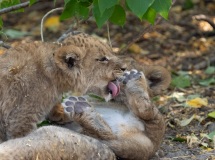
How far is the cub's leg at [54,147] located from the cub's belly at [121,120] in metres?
0.58

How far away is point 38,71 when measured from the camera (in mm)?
6559

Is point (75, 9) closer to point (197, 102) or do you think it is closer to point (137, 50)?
point (197, 102)

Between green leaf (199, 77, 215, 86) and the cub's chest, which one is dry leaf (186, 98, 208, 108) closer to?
green leaf (199, 77, 215, 86)

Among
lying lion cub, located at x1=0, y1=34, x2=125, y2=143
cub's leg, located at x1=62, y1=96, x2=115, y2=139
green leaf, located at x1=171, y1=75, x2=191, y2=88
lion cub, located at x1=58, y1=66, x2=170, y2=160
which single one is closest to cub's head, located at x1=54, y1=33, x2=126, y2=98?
lying lion cub, located at x1=0, y1=34, x2=125, y2=143

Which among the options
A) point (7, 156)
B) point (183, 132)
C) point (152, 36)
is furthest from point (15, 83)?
point (152, 36)

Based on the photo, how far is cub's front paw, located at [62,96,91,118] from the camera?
6441mm

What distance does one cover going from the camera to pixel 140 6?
19.7 ft

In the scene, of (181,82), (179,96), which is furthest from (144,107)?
(181,82)

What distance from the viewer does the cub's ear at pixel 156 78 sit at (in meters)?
7.28

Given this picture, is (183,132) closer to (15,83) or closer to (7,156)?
(15,83)

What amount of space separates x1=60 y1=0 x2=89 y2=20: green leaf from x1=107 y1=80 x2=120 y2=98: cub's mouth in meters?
0.78

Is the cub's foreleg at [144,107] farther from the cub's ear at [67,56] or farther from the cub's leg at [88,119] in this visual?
the cub's ear at [67,56]

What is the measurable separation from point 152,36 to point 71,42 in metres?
5.11

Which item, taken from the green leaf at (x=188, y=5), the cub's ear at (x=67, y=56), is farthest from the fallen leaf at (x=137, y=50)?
the cub's ear at (x=67, y=56)
